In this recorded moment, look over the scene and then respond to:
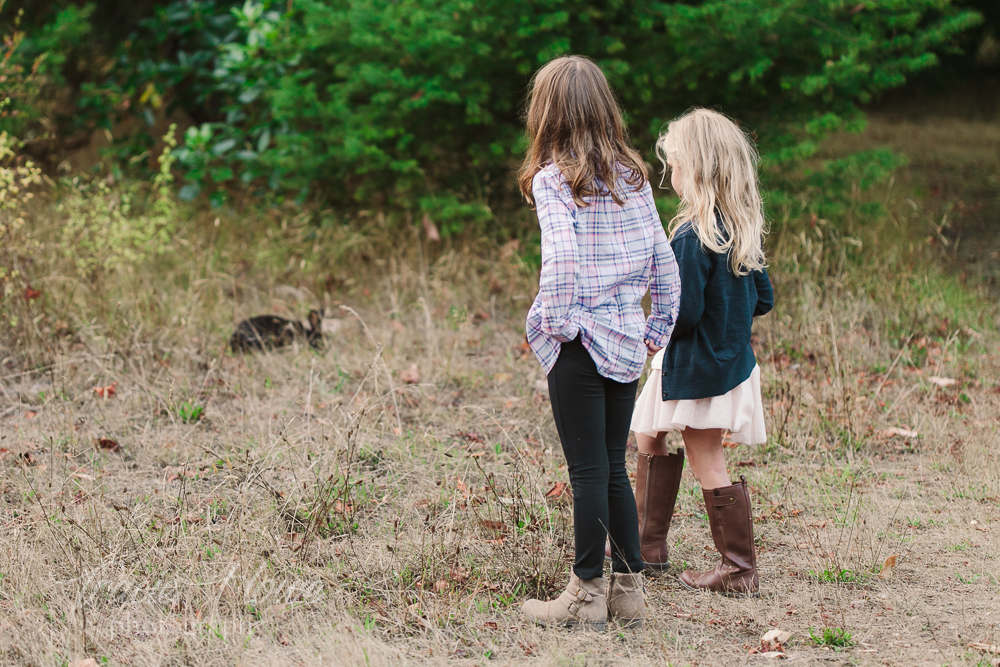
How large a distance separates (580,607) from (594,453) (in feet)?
1.81

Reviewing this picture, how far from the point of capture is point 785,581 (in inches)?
129

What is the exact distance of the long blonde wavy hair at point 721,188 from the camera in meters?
2.99

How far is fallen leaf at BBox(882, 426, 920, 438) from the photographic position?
4.51 meters

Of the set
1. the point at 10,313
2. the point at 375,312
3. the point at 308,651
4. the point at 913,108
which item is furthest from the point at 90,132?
the point at 913,108

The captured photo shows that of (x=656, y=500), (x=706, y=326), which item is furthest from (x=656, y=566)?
(x=706, y=326)

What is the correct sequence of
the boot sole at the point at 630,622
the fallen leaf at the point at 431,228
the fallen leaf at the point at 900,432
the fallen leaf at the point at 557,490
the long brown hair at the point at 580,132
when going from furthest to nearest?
the fallen leaf at the point at 431,228, the fallen leaf at the point at 900,432, the fallen leaf at the point at 557,490, the boot sole at the point at 630,622, the long brown hair at the point at 580,132

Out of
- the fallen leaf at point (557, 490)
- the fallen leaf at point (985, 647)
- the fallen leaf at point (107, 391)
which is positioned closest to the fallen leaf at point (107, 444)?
the fallen leaf at point (107, 391)

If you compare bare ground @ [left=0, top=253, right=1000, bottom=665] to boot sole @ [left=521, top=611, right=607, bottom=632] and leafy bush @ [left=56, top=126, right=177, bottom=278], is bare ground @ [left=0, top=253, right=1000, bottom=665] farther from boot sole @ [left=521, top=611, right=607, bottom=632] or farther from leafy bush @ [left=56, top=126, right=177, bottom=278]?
leafy bush @ [left=56, top=126, right=177, bottom=278]

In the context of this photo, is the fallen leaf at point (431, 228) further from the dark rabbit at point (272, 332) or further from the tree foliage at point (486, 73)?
the dark rabbit at point (272, 332)

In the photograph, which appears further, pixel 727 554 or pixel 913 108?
pixel 913 108

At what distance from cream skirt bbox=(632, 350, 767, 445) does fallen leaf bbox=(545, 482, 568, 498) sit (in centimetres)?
71

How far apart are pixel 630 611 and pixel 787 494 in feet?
4.51

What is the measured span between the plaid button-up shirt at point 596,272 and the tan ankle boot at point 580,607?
0.74 meters

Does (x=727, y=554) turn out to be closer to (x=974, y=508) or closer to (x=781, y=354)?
(x=974, y=508)
